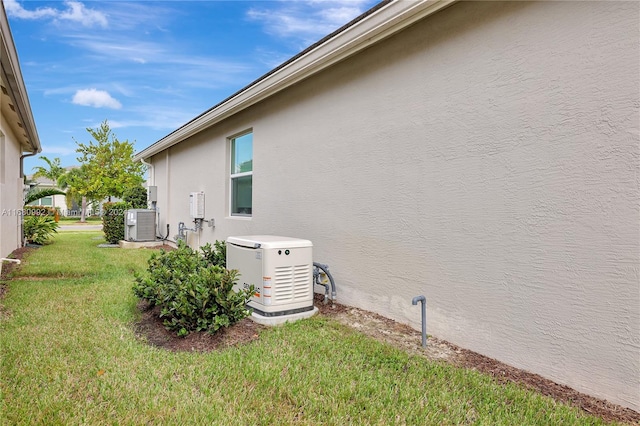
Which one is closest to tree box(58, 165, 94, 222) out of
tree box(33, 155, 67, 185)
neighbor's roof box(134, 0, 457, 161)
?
tree box(33, 155, 67, 185)

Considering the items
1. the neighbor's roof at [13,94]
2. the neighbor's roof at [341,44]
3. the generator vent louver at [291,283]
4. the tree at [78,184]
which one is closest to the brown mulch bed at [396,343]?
the generator vent louver at [291,283]

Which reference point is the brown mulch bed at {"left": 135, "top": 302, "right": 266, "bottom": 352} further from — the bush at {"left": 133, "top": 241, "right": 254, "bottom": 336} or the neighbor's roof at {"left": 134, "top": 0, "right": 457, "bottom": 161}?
the neighbor's roof at {"left": 134, "top": 0, "right": 457, "bottom": 161}

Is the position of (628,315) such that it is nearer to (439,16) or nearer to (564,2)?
(564,2)

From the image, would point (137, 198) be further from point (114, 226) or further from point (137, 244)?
point (137, 244)

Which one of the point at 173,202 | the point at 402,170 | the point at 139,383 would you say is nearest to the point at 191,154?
the point at 173,202

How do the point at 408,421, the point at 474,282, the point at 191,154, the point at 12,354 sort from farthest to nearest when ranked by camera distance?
the point at 191,154
the point at 474,282
the point at 12,354
the point at 408,421

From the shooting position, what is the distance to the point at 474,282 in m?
3.27

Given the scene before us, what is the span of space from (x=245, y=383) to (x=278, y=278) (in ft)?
4.77

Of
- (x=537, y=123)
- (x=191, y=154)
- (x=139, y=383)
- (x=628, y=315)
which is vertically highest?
(x=191, y=154)

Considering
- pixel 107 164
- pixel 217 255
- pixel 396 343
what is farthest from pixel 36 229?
pixel 107 164

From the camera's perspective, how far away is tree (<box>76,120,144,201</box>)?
28344 mm

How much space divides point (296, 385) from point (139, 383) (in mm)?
1058

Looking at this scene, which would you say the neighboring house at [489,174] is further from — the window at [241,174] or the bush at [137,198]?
the bush at [137,198]

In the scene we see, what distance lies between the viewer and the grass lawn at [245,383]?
7.32 feet
